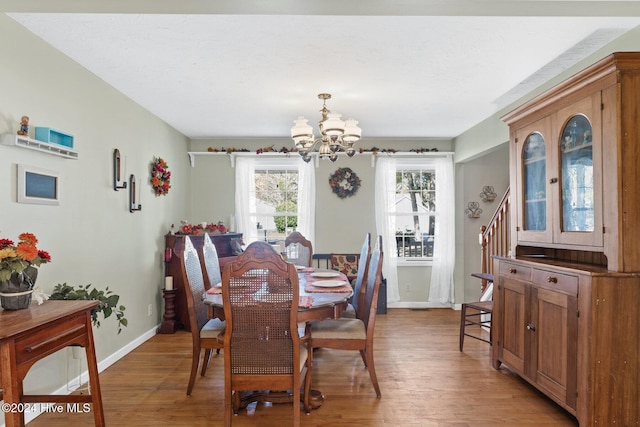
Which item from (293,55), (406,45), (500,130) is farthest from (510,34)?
(500,130)

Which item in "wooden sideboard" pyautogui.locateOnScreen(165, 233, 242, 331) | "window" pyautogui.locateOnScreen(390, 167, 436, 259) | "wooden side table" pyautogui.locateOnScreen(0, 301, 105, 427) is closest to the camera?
"wooden side table" pyautogui.locateOnScreen(0, 301, 105, 427)

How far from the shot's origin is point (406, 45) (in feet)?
8.87

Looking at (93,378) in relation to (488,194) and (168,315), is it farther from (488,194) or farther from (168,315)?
(488,194)

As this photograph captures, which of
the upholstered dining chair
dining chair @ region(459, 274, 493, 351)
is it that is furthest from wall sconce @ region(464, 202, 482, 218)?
the upholstered dining chair

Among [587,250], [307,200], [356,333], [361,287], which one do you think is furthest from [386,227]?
[587,250]

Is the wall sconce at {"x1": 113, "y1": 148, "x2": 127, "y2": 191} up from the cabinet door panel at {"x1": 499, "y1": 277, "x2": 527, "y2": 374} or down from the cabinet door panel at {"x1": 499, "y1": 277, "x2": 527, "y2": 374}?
up

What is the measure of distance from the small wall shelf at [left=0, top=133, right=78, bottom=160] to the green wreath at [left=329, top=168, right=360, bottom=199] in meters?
3.43

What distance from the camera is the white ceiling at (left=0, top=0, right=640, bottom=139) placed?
6.96ft

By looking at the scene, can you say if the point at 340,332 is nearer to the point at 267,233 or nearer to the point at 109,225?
the point at 109,225

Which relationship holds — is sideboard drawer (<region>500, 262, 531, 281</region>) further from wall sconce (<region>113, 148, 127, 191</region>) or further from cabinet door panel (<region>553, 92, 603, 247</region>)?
wall sconce (<region>113, 148, 127, 191</region>)

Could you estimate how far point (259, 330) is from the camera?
Answer: 2258 mm

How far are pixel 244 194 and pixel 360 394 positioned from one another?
3473mm

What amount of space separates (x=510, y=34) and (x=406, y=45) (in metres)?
0.65

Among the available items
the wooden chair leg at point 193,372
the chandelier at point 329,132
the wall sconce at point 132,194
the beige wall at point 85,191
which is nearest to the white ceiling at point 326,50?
the beige wall at point 85,191
